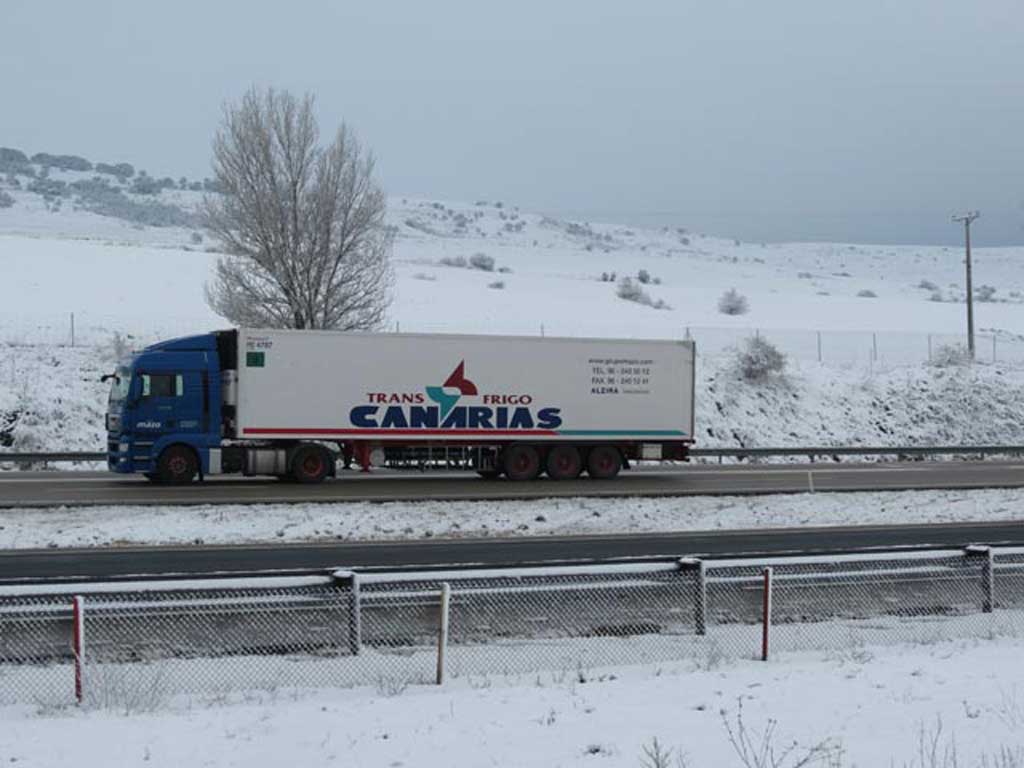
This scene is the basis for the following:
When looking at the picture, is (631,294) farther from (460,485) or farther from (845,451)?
(460,485)

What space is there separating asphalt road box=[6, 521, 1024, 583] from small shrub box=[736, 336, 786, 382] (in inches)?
950

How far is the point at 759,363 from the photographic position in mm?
48688

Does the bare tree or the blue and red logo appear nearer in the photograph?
the blue and red logo

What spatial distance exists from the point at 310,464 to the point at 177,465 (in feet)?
10.0

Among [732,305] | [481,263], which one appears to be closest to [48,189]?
[481,263]

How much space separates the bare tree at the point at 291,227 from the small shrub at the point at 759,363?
50.4 ft

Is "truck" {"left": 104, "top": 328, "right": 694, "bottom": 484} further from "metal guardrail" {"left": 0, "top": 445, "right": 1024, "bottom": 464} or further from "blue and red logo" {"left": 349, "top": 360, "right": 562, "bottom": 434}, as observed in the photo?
"metal guardrail" {"left": 0, "top": 445, "right": 1024, "bottom": 464}

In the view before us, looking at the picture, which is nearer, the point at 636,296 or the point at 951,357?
the point at 951,357

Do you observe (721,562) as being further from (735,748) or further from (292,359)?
(292,359)

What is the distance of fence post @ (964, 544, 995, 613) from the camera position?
15156 mm

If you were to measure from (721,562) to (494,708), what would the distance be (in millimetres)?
4593

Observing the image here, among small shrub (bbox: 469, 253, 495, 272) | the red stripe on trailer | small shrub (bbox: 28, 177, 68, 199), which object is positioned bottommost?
the red stripe on trailer

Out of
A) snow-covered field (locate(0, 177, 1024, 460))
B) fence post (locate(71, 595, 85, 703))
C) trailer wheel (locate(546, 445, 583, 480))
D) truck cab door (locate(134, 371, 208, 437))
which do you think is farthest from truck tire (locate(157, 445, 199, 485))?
fence post (locate(71, 595, 85, 703))

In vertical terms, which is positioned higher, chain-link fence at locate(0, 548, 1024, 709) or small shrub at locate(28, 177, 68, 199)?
small shrub at locate(28, 177, 68, 199)
